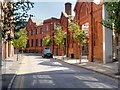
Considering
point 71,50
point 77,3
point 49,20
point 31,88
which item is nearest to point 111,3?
point 31,88

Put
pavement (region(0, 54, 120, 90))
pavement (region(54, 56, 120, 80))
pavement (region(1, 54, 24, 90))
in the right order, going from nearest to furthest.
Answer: pavement (region(1, 54, 24, 90)) < pavement (region(0, 54, 120, 90)) < pavement (region(54, 56, 120, 80))

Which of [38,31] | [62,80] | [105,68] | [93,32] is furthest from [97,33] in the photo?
[38,31]

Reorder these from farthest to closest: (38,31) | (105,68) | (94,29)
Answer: (38,31) → (94,29) → (105,68)

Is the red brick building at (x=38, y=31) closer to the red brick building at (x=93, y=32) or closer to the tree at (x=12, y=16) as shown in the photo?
the red brick building at (x=93, y=32)

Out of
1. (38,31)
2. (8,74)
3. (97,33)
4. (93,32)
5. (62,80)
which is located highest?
(38,31)

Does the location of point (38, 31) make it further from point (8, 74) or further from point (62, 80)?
point (62, 80)

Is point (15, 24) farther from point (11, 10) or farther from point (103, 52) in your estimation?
point (103, 52)

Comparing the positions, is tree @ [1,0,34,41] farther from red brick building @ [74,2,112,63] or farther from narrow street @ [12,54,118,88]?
red brick building @ [74,2,112,63]

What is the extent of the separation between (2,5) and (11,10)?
1.98 ft

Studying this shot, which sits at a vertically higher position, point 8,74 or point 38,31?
point 38,31

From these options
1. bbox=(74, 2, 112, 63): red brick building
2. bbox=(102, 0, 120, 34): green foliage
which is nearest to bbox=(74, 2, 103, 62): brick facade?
bbox=(74, 2, 112, 63): red brick building

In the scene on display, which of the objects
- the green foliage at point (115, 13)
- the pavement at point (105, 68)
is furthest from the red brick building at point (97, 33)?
the green foliage at point (115, 13)

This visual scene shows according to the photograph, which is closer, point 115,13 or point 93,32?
point 115,13

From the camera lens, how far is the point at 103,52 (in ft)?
113
